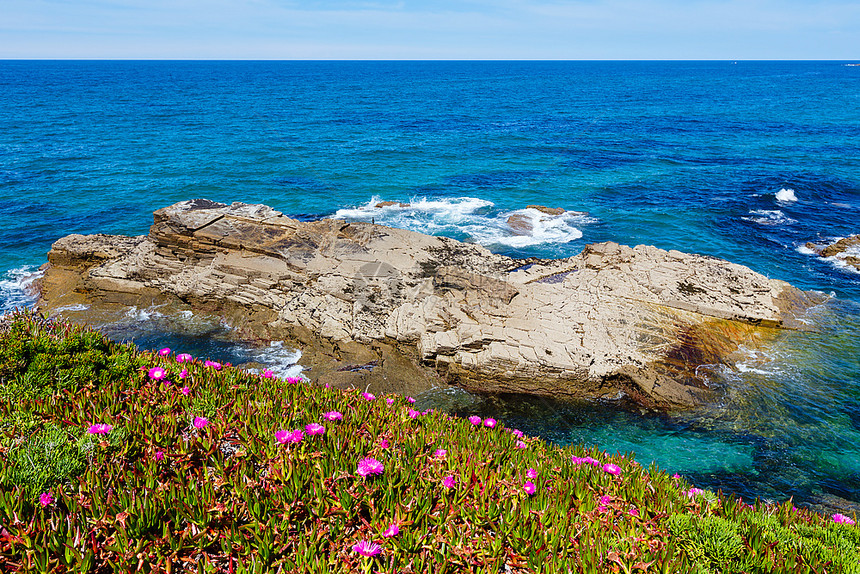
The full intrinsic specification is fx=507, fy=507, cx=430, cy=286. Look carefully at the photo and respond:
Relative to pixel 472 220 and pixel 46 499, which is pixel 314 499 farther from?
pixel 472 220

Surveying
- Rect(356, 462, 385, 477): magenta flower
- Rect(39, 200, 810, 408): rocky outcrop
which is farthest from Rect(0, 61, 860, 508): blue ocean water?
Rect(356, 462, 385, 477): magenta flower

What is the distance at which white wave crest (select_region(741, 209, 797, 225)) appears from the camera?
3284 cm

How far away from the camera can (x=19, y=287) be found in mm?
23641

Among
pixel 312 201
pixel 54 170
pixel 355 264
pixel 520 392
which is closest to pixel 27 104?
pixel 54 170

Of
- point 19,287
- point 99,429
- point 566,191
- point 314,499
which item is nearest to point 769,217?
point 566,191

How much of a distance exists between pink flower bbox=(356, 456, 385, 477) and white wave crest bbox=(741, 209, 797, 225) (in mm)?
35798

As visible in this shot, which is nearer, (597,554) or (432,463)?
(597,554)

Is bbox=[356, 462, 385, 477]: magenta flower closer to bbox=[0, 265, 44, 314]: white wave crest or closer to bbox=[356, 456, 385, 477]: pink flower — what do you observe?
bbox=[356, 456, 385, 477]: pink flower

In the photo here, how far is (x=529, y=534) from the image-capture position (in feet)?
15.2

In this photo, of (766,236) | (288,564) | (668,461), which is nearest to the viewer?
(288,564)

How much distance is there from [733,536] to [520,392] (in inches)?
470

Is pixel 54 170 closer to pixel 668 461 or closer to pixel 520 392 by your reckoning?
pixel 520 392

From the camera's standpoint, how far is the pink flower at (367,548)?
4152 millimetres

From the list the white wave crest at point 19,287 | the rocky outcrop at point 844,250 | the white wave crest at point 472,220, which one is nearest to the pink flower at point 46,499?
the white wave crest at point 19,287
